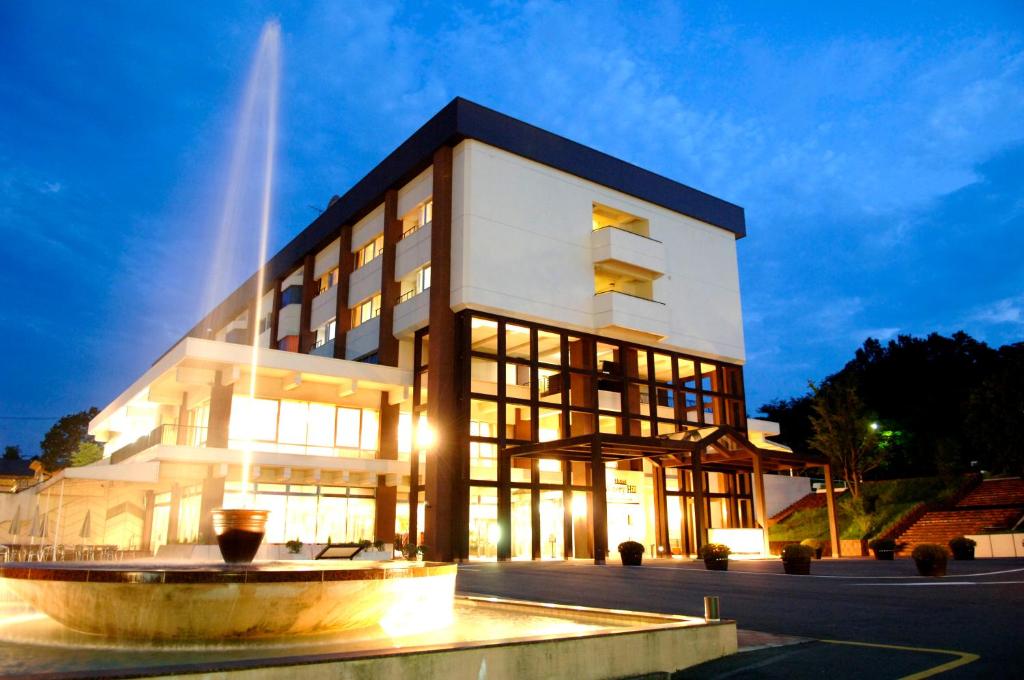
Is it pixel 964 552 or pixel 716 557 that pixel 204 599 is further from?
pixel 964 552

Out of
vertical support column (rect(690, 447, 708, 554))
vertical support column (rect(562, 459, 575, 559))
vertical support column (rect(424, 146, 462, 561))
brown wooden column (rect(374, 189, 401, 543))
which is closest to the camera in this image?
vertical support column (rect(690, 447, 708, 554))

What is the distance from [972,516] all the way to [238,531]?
3850 centimetres

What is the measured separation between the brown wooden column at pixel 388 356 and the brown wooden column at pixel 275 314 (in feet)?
46.6

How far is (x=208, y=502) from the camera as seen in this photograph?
3188 centimetres

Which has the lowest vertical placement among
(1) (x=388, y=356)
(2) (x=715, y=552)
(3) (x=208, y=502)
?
(2) (x=715, y=552)

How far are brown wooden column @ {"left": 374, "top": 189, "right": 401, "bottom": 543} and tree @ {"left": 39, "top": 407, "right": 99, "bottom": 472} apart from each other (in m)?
70.1

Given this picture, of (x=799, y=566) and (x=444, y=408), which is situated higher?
(x=444, y=408)

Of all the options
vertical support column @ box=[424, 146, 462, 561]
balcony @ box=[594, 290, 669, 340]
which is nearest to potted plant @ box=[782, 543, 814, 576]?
vertical support column @ box=[424, 146, 462, 561]

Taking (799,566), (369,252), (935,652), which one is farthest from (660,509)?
(935,652)

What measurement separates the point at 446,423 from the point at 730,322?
19934 millimetres

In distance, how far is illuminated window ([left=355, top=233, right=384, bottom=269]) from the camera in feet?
139

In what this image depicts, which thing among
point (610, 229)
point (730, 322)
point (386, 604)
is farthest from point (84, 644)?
point (730, 322)

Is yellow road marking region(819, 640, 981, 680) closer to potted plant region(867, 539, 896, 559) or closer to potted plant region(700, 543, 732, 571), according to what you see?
potted plant region(700, 543, 732, 571)

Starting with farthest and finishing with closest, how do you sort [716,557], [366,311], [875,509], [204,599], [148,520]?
[875,509] < [366,311] < [148,520] < [716,557] < [204,599]
